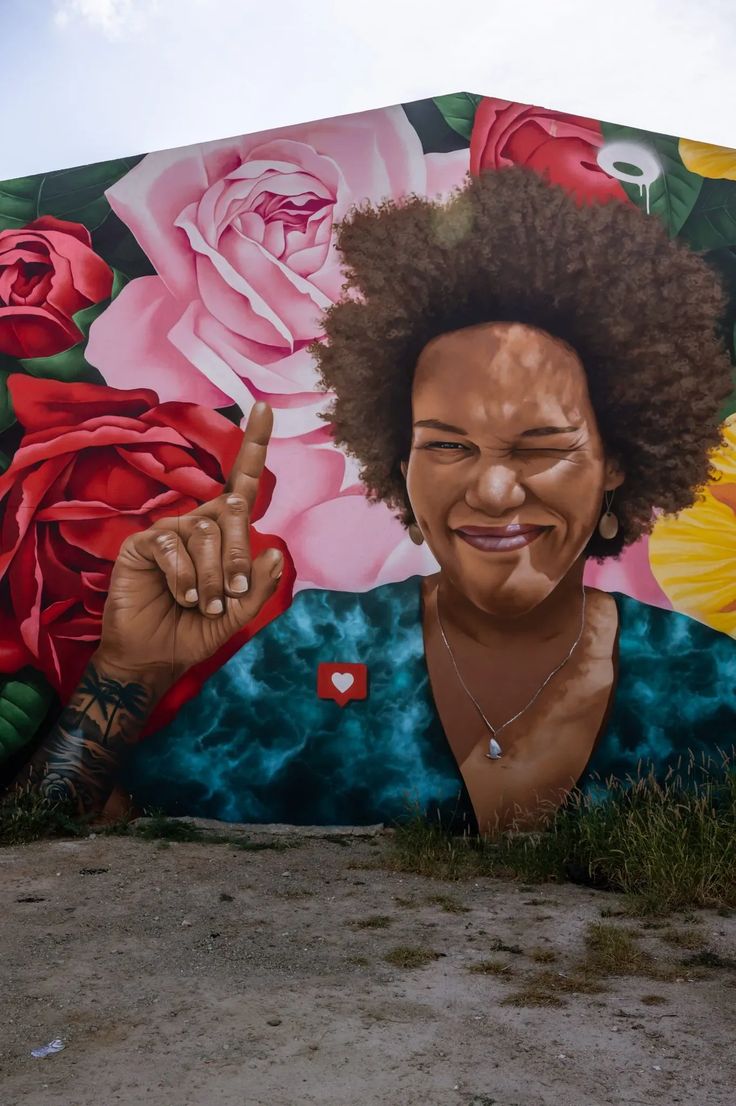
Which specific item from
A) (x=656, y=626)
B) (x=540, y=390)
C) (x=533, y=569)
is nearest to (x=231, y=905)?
(x=533, y=569)

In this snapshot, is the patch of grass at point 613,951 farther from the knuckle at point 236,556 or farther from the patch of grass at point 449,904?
the knuckle at point 236,556

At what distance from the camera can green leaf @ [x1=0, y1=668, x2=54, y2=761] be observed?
272 inches

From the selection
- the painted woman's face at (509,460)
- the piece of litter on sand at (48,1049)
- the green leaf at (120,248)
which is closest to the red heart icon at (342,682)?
the painted woman's face at (509,460)

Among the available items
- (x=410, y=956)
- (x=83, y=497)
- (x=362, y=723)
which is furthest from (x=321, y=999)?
(x=83, y=497)

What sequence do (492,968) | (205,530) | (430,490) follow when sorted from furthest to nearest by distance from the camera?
(205,530), (430,490), (492,968)

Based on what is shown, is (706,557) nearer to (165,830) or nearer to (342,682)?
(342,682)

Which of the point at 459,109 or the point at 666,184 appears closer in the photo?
the point at 666,184

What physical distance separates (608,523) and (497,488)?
79cm

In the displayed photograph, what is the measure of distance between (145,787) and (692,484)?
14.0 ft

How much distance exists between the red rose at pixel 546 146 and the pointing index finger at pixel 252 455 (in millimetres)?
2195

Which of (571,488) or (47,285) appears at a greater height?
(47,285)

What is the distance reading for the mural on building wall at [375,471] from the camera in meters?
6.19

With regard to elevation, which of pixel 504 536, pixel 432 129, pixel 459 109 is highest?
pixel 459 109

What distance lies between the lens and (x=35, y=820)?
632cm
